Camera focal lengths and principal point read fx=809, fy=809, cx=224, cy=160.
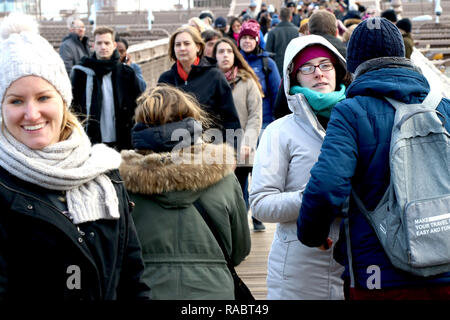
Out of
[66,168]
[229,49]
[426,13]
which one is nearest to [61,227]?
[66,168]

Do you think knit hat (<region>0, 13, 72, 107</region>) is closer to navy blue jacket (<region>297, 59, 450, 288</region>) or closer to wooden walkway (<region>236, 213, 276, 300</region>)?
navy blue jacket (<region>297, 59, 450, 288</region>)

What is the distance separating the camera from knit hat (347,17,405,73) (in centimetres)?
333

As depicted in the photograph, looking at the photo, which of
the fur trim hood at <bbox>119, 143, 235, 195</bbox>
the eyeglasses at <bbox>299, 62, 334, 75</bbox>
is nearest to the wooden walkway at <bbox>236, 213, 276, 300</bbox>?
the eyeglasses at <bbox>299, 62, 334, 75</bbox>

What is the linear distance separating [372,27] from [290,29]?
9.56m

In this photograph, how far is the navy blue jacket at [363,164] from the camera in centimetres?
308

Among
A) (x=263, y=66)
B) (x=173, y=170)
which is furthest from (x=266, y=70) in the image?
(x=173, y=170)

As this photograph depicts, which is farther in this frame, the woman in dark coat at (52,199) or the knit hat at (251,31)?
the knit hat at (251,31)

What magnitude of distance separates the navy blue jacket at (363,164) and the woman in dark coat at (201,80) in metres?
3.74

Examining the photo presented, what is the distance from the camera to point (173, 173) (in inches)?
140

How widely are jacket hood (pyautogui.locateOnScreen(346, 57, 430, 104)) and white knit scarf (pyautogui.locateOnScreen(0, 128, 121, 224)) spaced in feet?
3.42

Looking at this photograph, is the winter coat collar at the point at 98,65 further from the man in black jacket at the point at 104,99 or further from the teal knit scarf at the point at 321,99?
the teal knit scarf at the point at 321,99

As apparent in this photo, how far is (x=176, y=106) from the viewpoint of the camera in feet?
12.2

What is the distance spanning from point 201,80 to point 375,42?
3.83m

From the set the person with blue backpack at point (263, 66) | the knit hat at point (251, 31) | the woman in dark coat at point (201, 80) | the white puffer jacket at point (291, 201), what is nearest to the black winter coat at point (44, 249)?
the white puffer jacket at point (291, 201)
